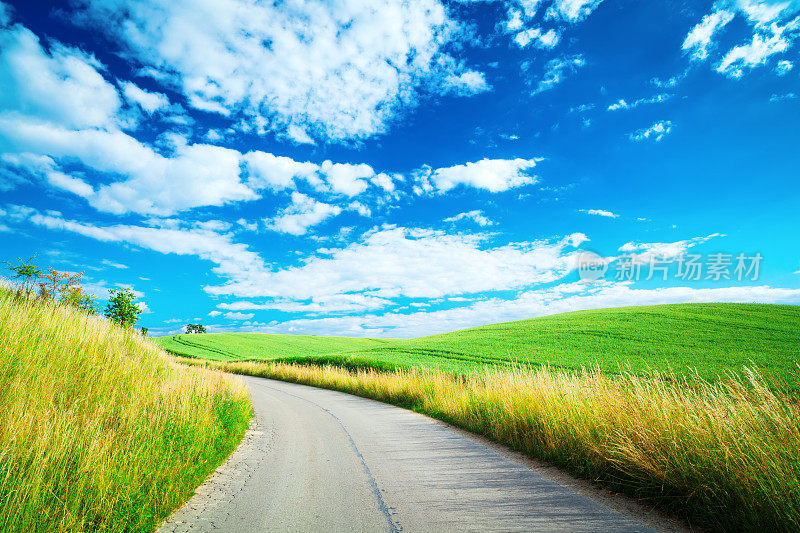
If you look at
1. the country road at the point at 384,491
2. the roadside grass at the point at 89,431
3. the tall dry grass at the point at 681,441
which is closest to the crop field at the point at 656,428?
the tall dry grass at the point at 681,441

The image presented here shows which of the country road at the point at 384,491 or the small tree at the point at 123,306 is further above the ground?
the small tree at the point at 123,306

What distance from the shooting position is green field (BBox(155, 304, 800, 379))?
24.4 meters

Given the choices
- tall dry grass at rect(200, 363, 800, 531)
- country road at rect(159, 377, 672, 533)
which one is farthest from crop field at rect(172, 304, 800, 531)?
country road at rect(159, 377, 672, 533)

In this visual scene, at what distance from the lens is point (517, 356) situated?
28281 millimetres

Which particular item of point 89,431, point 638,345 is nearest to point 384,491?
point 89,431

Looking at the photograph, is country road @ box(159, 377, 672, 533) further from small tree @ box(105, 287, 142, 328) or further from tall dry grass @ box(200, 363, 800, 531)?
small tree @ box(105, 287, 142, 328)

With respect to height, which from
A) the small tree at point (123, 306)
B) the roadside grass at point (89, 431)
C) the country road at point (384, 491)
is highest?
Answer: the small tree at point (123, 306)

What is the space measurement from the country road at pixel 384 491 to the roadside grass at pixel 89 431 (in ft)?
1.65

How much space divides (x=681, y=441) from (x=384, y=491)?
3781mm

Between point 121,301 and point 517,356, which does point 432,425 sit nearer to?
point 517,356

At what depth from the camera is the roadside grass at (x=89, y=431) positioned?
13.4 ft

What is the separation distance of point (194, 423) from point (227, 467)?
1.27m

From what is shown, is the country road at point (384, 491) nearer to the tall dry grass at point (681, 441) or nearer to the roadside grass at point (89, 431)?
the roadside grass at point (89, 431)

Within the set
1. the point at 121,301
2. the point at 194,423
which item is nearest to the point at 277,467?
the point at 194,423
